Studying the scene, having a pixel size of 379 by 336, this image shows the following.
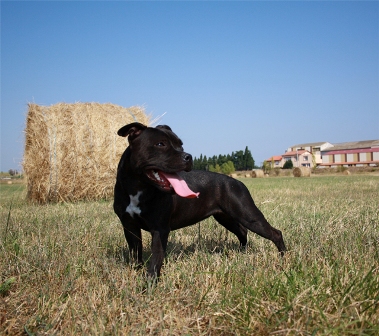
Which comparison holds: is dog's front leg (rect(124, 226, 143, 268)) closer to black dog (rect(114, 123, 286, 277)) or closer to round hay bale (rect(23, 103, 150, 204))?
black dog (rect(114, 123, 286, 277))

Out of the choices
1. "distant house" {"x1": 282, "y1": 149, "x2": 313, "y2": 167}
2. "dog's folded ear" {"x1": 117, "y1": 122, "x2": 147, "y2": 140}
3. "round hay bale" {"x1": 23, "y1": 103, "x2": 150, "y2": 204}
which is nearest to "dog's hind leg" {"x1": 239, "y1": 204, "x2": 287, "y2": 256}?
"dog's folded ear" {"x1": 117, "y1": 122, "x2": 147, "y2": 140}

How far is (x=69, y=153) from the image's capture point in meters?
10.0

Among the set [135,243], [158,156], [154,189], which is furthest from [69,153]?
[158,156]

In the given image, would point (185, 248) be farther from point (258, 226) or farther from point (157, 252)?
point (157, 252)

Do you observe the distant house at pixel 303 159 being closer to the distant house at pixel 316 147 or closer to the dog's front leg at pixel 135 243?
the distant house at pixel 316 147

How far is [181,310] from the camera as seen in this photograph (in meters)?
→ 2.57

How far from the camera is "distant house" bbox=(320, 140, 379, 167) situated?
82000 millimetres

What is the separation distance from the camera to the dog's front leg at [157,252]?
3.24 m

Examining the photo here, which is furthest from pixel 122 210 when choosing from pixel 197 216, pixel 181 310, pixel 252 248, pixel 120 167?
pixel 252 248

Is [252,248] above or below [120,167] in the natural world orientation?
below

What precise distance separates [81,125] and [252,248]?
6.86 meters

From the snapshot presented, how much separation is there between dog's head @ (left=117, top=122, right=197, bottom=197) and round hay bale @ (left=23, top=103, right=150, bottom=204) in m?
6.98

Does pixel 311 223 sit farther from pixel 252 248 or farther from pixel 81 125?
pixel 81 125

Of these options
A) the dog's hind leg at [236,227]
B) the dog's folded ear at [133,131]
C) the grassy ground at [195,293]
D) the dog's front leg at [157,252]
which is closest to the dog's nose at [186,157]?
the dog's folded ear at [133,131]
